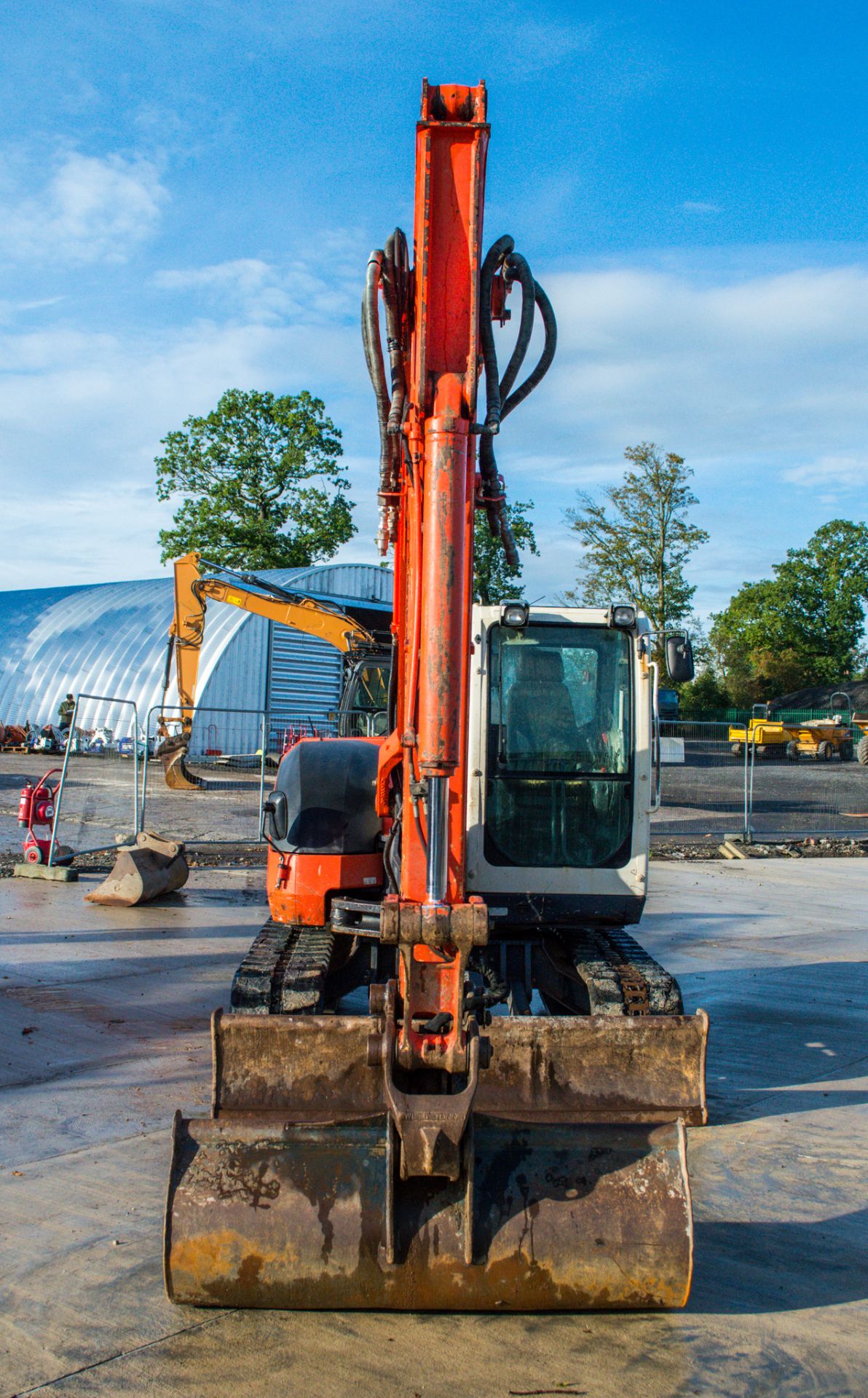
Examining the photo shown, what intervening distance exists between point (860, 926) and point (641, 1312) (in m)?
8.79

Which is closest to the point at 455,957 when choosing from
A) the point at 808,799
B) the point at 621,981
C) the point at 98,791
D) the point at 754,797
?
the point at 621,981

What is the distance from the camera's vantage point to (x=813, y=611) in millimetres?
73438

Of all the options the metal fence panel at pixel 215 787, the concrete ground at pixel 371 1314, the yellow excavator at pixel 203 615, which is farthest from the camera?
the metal fence panel at pixel 215 787

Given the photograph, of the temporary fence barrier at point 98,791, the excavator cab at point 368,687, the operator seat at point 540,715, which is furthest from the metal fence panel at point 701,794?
the temporary fence barrier at point 98,791

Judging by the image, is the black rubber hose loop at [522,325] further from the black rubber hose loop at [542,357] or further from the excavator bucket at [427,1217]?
the excavator bucket at [427,1217]

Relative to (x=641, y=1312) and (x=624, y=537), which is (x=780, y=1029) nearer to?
(x=641, y=1312)

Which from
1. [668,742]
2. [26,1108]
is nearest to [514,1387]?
[26,1108]

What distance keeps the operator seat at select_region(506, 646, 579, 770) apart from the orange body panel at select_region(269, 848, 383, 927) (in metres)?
1.01

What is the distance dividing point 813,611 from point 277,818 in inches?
2826

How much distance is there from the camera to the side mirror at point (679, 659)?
6371 millimetres

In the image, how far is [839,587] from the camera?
7406cm

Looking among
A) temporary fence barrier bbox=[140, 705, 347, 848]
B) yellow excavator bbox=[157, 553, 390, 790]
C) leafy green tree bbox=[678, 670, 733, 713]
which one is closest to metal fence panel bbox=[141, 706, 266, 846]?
temporary fence barrier bbox=[140, 705, 347, 848]

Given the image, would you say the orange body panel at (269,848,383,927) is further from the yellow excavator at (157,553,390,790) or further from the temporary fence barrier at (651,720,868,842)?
the temporary fence barrier at (651,720,868,842)

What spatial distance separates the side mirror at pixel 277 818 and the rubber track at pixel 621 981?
5.73ft
